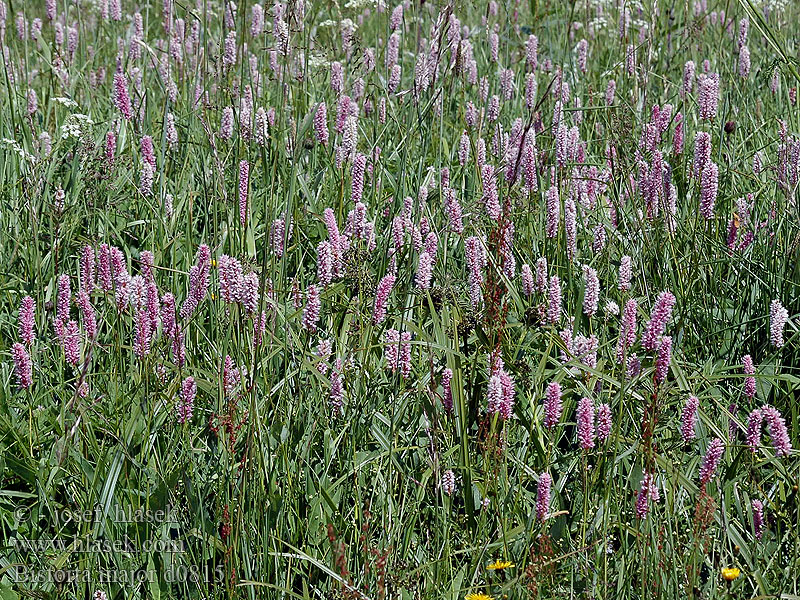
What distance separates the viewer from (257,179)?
131 inches

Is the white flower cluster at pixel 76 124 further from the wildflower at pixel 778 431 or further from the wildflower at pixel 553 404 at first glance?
the wildflower at pixel 778 431

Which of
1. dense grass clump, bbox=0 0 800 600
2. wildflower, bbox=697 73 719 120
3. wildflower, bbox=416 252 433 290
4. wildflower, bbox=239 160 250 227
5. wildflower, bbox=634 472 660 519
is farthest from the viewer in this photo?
wildflower, bbox=697 73 719 120

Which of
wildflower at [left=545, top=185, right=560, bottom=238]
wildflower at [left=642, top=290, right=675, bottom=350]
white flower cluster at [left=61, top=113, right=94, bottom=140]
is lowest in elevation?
wildflower at [left=642, top=290, right=675, bottom=350]

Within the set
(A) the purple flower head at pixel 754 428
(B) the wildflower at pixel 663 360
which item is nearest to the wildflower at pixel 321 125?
(B) the wildflower at pixel 663 360

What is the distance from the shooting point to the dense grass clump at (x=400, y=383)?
1.65 m

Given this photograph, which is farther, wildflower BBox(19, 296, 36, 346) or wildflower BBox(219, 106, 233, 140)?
wildflower BBox(219, 106, 233, 140)

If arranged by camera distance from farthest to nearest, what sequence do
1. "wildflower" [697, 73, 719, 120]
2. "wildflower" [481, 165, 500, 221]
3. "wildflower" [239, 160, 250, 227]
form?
"wildflower" [697, 73, 719, 120] → "wildflower" [481, 165, 500, 221] → "wildflower" [239, 160, 250, 227]

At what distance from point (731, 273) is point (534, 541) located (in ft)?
3.77

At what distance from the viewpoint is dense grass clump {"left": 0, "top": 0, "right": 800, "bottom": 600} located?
1.65 meters

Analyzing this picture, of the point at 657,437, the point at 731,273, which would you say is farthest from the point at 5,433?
the point at 731,273

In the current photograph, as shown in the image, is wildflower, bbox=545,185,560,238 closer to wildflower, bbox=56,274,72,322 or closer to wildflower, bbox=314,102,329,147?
wildflower, bbox=314,102,329,147

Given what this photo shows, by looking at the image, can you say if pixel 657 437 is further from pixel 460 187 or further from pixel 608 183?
pixel 460 187

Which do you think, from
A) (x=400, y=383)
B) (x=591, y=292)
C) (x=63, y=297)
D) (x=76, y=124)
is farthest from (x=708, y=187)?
(x=76, y=124)

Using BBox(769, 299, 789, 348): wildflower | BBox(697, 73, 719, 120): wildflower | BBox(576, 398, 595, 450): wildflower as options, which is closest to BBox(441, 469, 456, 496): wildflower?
BBox(576, 398, 595, 450): wildflower
